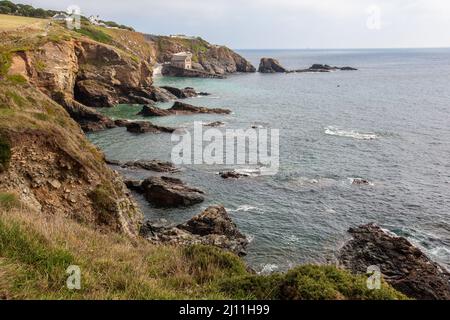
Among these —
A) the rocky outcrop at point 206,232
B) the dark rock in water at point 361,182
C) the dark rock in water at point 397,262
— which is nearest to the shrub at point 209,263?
the rocky outcrop at point 206,232

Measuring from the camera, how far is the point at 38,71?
59250 millimetres

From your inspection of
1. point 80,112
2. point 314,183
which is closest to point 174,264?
point 314,183

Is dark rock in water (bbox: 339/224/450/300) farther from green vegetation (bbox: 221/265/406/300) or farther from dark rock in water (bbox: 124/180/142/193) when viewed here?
dark rock in water (bbox: 124/180/142/193)

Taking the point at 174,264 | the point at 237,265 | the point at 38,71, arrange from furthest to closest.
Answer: the point at 38,71 → the point at 237,265 → the point at 174,264

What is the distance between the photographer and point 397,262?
2439 centimetres

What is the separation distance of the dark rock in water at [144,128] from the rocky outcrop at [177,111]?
11420 mm

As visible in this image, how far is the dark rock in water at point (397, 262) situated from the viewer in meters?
21.0

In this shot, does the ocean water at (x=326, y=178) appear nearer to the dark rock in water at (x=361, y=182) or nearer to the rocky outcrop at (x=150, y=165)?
the dark rock in water at (x=361, y=182)

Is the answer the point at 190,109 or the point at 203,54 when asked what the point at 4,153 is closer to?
the point at 190,109

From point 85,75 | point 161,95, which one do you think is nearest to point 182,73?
point 161,95

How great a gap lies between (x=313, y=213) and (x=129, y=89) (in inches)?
2433

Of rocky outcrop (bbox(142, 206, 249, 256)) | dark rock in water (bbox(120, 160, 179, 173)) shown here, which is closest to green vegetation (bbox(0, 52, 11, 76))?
dark rock in water (bbox(120, 160, 179, 173))

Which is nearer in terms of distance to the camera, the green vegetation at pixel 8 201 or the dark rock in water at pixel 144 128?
the green vegetation at pixel 8 201
